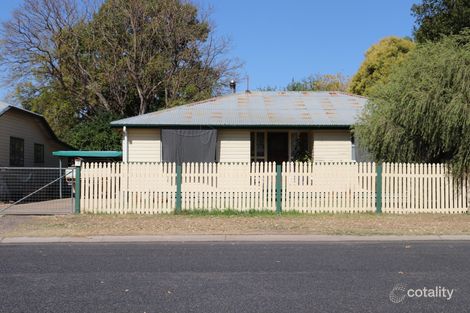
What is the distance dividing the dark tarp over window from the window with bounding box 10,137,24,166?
7588mm

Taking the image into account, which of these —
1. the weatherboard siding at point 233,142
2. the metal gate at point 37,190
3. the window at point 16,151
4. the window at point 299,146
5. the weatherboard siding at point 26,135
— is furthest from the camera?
the window at point 16,151

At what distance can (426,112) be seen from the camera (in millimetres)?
14617

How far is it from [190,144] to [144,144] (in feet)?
6.05

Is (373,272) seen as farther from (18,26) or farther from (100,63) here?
(18,26)

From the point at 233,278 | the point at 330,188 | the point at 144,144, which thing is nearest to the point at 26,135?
the point at 144,144

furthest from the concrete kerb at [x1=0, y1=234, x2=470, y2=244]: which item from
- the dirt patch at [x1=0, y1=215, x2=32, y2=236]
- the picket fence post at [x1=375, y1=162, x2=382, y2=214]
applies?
the picket fence post at [x1=375, y1=162, x2=382, y2=214]

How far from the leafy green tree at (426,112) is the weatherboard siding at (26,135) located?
45.9ft

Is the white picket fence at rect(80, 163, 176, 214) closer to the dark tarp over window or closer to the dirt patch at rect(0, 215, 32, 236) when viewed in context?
the dirt patch at rect(0, 215, 32, 236)

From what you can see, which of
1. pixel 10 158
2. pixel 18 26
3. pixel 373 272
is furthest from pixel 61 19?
pixel 373 272

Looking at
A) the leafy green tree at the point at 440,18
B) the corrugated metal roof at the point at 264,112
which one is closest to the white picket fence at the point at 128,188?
the corrugated metal roof at the point at 264,112

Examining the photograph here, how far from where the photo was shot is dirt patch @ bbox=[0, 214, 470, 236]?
39.7 ft

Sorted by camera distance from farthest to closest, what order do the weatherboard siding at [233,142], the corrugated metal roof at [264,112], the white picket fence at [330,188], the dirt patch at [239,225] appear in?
the weatherboard siding at [233,142] → the corrugated metal roof at [264,112] → the white picket fence at [330,188] → the dirt patch at [239,225]

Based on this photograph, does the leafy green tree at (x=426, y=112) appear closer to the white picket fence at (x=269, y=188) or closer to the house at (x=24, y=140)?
the white picket fence at (x=269, y=188)

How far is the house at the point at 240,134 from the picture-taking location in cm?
1877
